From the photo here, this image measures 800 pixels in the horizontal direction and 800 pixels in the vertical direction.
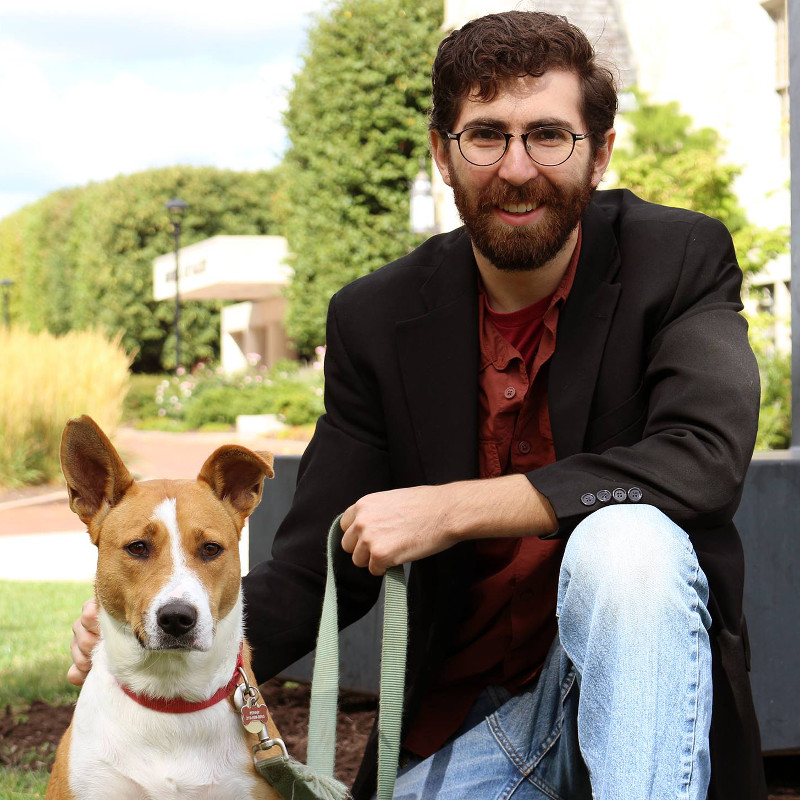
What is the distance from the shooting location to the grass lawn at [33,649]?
139 inches

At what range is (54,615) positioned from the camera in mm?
6621

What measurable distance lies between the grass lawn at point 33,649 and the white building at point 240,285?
20.8 meters

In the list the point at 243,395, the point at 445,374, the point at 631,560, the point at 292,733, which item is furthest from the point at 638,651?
the point at 243,395

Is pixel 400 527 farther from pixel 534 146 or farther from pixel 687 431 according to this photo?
pixel 534 146

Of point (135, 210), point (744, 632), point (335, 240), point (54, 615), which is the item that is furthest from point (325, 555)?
point (135, 210)

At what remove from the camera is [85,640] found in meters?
2.59

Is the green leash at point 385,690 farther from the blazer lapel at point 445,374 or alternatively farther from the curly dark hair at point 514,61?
the curly dark hair at point 514,61

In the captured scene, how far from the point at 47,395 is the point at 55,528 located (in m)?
2.65

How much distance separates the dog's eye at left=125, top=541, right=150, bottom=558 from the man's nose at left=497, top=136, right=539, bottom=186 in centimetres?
115

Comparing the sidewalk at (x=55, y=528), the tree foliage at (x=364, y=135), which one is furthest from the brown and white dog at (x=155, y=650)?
the tree foliage at (x=364, y=135)

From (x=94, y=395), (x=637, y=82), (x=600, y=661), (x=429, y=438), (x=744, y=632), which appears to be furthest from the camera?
(x=637, y=82)

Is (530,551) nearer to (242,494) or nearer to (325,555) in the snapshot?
(325,555)

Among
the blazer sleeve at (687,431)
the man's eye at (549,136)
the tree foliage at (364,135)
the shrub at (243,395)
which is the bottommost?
the shrub at (243,395)

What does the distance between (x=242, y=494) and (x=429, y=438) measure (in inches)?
19.1
